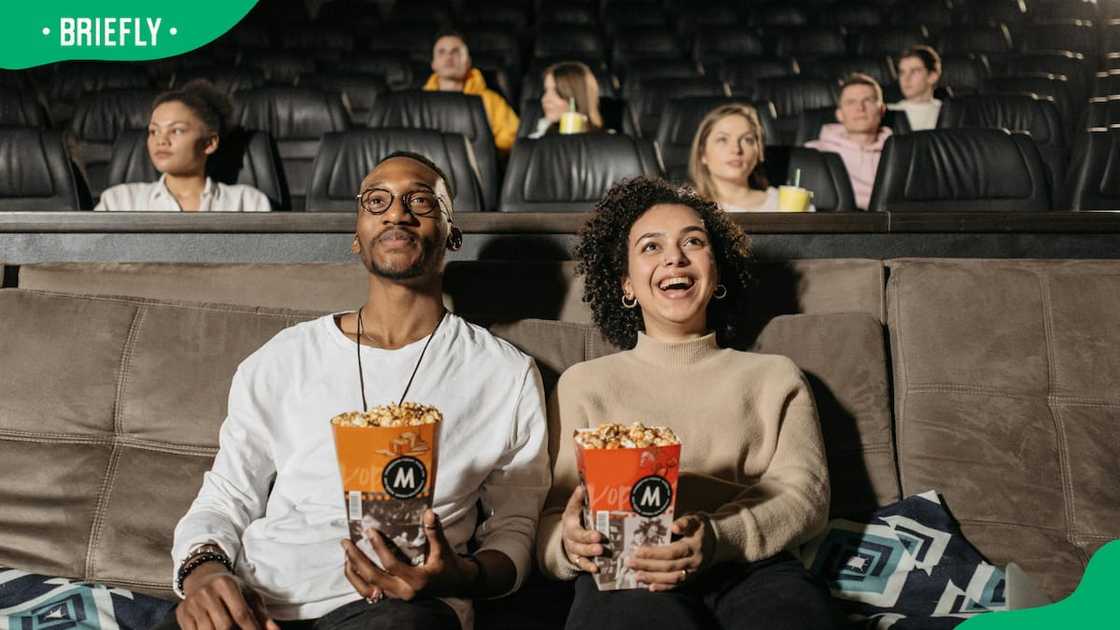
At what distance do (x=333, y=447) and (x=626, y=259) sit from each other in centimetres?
55

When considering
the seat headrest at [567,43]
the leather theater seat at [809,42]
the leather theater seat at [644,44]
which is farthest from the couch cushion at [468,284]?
the leather theater seat at [809,42]

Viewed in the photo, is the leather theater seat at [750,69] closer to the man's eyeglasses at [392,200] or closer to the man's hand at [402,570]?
the man's eyeglasses at [392,200]

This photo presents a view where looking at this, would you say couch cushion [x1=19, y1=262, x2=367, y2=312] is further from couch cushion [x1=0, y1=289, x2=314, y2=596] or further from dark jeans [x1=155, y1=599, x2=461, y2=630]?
dark jeans [x1=155, y1=599, x2=461, y2=630]

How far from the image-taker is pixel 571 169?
2660 millimetres

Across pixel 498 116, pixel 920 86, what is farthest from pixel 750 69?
pixel 498 116

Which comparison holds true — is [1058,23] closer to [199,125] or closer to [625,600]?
[199,125]

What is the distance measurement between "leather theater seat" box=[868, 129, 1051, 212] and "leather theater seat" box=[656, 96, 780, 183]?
3.84 ft

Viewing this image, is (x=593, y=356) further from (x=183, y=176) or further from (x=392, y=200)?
(x=183, y=176)

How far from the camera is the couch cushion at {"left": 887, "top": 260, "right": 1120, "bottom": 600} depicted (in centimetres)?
147

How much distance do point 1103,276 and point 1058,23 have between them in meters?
5.09

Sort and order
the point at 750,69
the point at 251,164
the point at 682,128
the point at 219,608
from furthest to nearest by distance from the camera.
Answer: the point at 750,69, the point at 682,128, the point at 251,164, the point at 219,608

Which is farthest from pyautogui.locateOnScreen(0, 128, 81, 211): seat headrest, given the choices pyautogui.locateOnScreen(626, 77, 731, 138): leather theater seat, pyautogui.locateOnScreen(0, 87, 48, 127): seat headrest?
pyautogui.locateOnScreen(626, 77, 731, 138): leather theater seat

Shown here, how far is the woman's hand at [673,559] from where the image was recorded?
3.50ft

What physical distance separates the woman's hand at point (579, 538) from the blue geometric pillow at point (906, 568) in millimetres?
406
